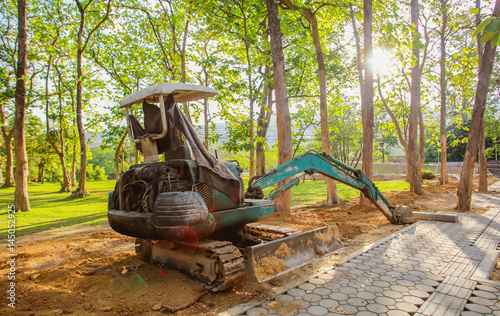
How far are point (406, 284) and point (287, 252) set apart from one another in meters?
1.69

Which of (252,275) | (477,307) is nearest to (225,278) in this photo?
(252,275)

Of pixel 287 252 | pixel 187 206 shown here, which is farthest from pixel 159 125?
pixel 287 252

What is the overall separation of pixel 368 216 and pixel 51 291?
8.82 m

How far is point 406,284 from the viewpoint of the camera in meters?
4.42

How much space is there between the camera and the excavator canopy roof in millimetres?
4527

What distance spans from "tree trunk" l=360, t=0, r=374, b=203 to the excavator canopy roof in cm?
835

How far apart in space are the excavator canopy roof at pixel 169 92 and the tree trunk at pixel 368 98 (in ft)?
27.4

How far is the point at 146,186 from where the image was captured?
451cm

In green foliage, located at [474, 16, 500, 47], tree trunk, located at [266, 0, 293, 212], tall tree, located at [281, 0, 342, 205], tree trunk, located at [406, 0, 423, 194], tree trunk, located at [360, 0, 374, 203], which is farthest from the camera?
tree trunk, located at [406, 0, 423, 194]

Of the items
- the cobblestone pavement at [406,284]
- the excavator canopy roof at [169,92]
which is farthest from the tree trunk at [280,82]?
the excavator canopy roof at [169,92]

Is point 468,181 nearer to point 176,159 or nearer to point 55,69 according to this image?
point 176,159

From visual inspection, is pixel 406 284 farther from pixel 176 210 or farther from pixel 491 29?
pixel 491 29

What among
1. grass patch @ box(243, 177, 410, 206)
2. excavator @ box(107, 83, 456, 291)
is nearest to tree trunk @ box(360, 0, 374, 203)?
grass patch @ box(243, 177, 410, 206)

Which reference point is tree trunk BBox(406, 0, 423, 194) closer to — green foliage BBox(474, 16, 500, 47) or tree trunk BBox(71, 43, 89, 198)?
green foliage BBox(474, 16, 500, 47)
